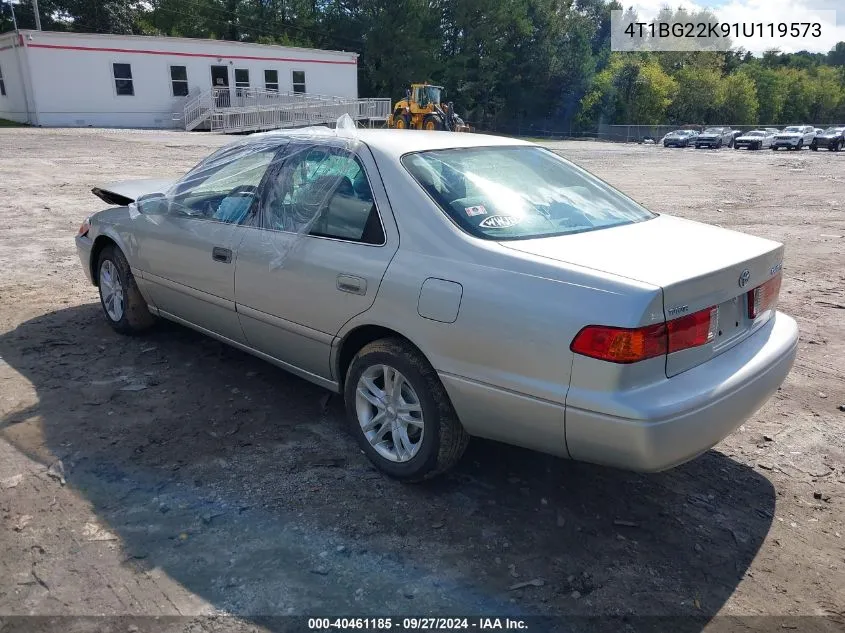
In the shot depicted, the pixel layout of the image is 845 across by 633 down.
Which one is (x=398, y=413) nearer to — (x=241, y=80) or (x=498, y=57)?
(x=241, y=80)

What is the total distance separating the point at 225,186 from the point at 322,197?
3.34 feet

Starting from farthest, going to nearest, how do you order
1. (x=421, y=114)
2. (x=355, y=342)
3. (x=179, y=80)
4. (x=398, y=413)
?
(x=179, y=80) → (x=421, y=114) → (x=355, y=342) → (x=398, y=413)

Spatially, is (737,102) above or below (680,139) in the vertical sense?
above

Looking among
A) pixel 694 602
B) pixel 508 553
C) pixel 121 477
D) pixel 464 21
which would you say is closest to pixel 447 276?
pixel 508 553

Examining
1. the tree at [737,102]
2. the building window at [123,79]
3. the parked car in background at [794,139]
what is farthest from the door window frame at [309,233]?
the tree at [737,102]

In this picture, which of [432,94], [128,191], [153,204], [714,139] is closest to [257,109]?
[432,94]

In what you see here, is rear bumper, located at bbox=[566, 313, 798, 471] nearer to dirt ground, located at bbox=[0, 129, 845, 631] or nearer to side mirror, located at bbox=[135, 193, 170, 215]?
dirt ground, located at bbox=[0, 129, 845, 631]

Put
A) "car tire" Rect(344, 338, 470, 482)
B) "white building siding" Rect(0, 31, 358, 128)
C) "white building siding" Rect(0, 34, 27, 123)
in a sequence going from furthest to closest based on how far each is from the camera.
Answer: "white building siding" Rect(0, 34, 27, 123), "white building siding" Rect(0, 31, 358, 128), "car tire" Rect(344, 338, 470, 482)

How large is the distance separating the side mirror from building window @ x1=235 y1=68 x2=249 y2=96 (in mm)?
29391

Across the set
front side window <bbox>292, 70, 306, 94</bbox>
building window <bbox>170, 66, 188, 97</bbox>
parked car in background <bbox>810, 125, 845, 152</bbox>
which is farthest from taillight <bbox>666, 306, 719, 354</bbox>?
parked car in background <bbox>810, 125, 845, 152</bbox>

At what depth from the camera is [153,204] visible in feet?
15.8

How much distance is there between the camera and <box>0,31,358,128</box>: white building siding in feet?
89.4

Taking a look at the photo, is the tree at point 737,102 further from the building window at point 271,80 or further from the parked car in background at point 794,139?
the building window at point 271,80

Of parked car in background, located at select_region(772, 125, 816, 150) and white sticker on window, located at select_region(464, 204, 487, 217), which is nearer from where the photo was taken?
white sticker on window, located at select_region(464, 204, 487, 217)
